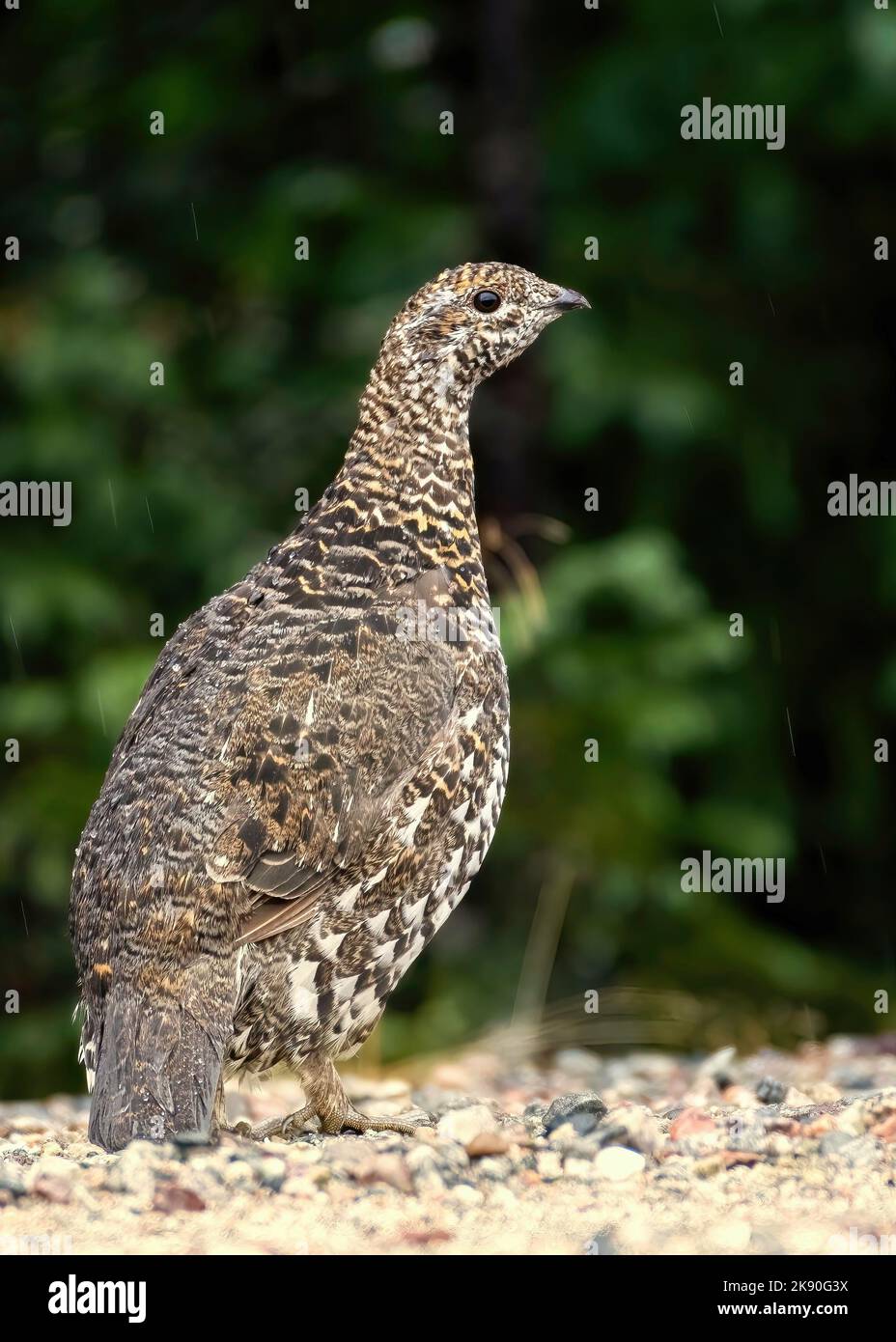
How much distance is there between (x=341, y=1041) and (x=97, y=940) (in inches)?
30.4

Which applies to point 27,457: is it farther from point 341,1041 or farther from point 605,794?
point 341,1041

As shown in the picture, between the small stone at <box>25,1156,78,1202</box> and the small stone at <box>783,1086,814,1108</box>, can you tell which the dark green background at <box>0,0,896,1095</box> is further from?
the small stone at <box>25,1156,78,1202</box>

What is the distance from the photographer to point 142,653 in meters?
9.22

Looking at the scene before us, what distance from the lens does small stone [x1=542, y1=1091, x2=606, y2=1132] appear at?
4.77 m

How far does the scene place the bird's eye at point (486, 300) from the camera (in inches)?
223

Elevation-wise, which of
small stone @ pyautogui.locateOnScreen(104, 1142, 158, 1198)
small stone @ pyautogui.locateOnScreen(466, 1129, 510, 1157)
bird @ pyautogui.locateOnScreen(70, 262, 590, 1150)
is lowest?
small stone @ pyautogui.locateOnScreen(466, 1129, 510, 1157)

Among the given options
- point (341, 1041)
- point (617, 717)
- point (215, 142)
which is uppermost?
point (215, 142)

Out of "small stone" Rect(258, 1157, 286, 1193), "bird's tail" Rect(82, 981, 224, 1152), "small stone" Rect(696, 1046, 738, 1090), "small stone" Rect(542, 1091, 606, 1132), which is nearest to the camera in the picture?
"small stone" Rect(258, 1157, 286, 1193)

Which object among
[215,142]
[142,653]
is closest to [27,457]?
[142,653]

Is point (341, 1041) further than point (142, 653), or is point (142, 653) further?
point (142, 653)

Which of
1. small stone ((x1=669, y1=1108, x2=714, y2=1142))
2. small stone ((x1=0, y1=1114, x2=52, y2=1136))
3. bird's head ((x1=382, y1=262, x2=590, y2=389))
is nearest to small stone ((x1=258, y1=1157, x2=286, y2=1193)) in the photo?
small stone ((x1=669, y1=1108, x2=714, y2=1142))

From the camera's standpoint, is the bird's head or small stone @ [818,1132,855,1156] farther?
the bird's head

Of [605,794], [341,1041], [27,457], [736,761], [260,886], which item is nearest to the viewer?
[260,886]

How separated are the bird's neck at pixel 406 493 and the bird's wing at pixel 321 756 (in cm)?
36
